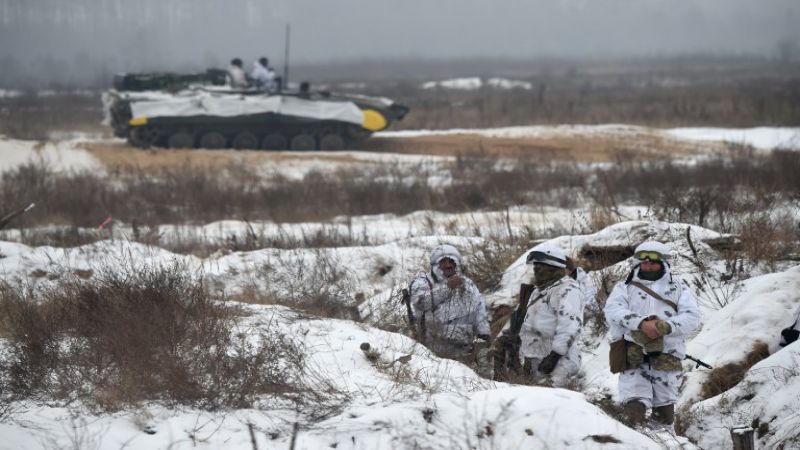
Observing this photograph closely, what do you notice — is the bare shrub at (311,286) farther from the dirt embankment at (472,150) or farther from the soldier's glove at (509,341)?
the dirt embankment at (472,150)

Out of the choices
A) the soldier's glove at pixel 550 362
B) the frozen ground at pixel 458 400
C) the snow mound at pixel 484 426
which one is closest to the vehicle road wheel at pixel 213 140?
the frozen ground at pixel 458 400

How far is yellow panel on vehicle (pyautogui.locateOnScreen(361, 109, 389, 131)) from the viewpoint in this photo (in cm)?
2752

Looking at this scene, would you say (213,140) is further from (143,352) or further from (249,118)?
(143,352)

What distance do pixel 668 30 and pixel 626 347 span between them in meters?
112

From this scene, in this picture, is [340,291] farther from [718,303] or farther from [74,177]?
[74,177]

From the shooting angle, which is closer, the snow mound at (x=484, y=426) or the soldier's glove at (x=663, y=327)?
the snow mound at (x=484, y=426)

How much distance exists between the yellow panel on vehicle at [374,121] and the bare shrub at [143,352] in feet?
65.6

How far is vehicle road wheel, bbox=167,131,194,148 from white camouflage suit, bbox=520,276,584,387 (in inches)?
835

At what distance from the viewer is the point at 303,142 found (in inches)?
1079

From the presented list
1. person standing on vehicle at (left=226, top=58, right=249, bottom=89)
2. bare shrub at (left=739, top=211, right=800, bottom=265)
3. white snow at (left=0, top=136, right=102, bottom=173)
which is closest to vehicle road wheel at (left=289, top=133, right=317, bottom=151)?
person standing on vehicle at (left=226, top=58, right=249, bottom=89)

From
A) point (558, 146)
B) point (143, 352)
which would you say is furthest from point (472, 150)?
point (143, 352)

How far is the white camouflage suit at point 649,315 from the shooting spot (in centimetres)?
644

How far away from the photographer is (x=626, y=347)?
657 cm

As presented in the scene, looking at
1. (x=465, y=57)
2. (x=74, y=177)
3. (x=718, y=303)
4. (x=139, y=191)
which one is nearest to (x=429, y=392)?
(x=718, y=303)
